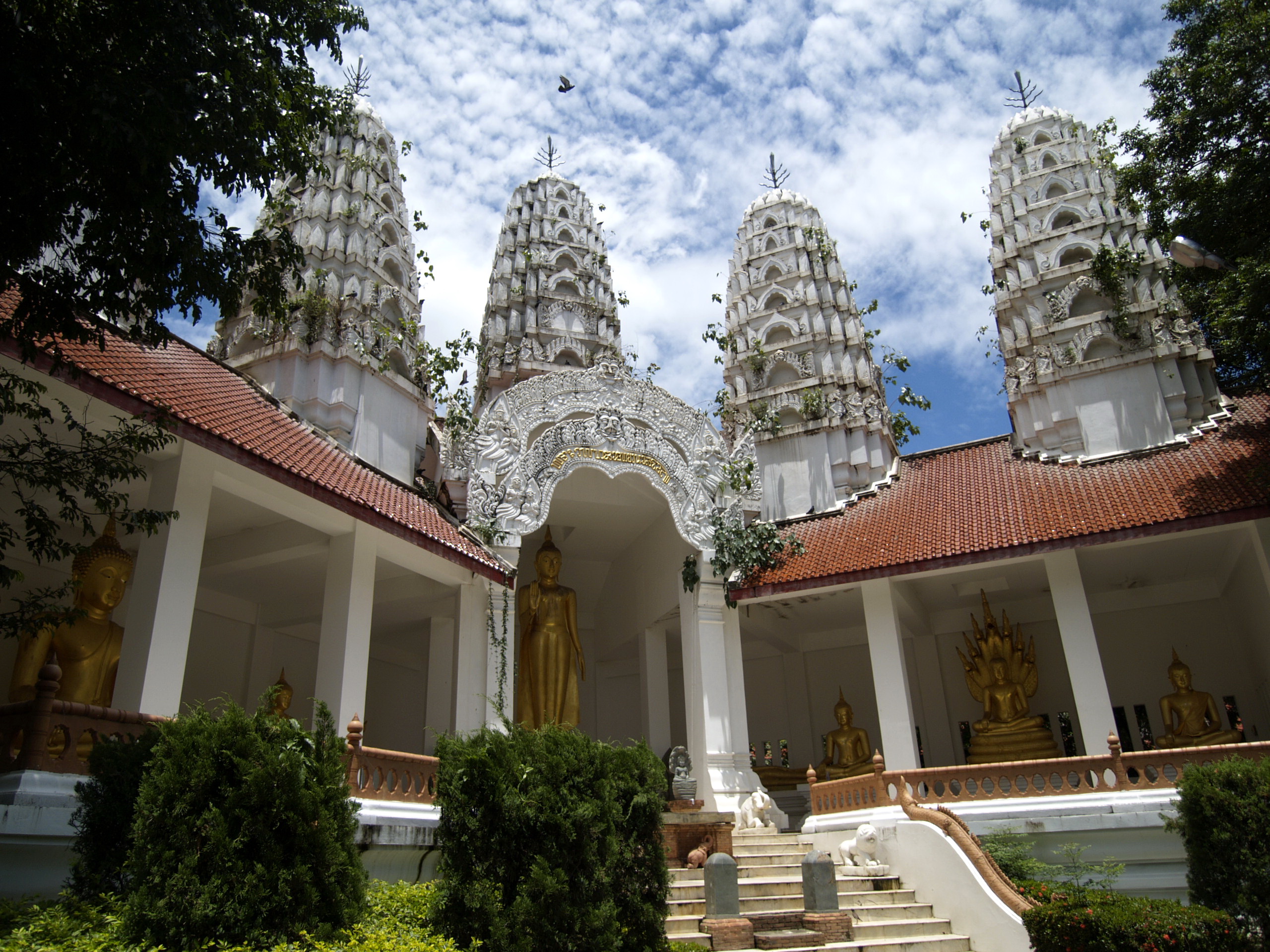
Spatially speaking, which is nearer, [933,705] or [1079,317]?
[933,705]

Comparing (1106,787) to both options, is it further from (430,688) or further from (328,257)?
(328,257)

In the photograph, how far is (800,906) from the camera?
8.90m

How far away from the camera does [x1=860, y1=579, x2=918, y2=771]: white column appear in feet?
40.9

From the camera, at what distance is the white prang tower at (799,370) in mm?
18250

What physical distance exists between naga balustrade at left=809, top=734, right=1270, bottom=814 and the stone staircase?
1.18 m

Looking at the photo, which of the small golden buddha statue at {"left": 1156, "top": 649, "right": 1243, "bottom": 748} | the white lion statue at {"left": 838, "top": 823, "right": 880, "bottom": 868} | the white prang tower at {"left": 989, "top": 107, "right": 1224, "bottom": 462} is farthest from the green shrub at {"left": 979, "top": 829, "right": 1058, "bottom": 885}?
the white prang tower at {"left": 989, "top": 107, "right": 1224, "bottom": 462}

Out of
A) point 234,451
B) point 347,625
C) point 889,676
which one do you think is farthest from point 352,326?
point 889,676

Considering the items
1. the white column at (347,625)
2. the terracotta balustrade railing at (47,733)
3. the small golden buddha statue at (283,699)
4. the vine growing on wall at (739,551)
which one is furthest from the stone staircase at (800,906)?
the small golden buddha statue at (283,699)

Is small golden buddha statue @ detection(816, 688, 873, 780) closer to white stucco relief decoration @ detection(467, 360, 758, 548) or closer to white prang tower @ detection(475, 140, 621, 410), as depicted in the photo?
white stucco relief decoration @ detection(467, 360, 758, 548)

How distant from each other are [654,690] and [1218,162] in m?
10.3

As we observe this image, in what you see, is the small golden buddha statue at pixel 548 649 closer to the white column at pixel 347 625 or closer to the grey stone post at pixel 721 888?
the white column at pixel 347 625

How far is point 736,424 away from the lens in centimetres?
1948

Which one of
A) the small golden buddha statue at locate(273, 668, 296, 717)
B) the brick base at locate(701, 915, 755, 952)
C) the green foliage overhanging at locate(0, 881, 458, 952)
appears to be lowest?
the brick base at locate(701, 915, 755, 952)

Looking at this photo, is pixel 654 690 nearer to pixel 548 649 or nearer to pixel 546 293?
pixel 548 649
